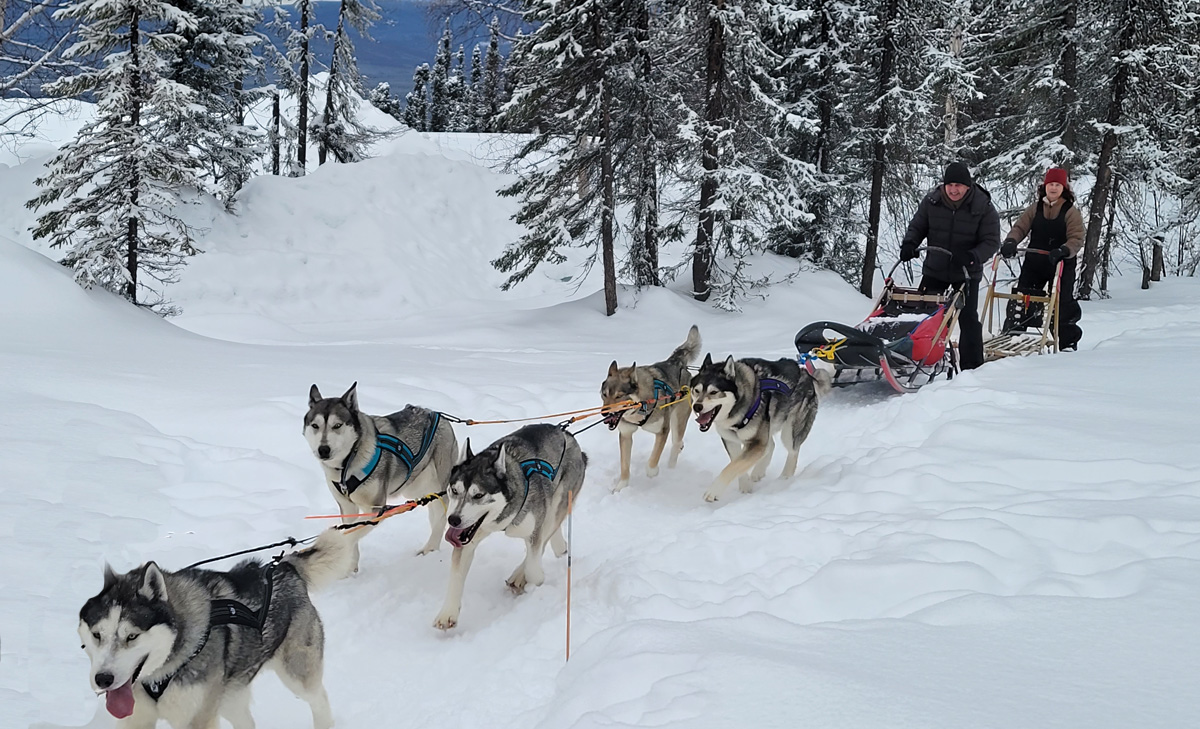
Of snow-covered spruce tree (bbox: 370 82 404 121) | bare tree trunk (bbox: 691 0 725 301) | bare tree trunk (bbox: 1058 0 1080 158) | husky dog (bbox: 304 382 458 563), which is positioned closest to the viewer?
husky dog (bbox: 304 382 458 563)

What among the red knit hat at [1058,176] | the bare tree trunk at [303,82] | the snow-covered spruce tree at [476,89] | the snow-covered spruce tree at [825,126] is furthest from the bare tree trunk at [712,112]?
the snow-covered spruce tree at [476,89]

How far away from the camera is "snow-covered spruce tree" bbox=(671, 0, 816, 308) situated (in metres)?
14.6

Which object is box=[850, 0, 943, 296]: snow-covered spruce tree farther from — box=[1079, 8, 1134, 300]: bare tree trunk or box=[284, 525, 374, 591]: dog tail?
box=[284, 525, 374, 591]: dog tail

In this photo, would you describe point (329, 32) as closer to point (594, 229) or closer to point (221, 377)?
point (594, 229)

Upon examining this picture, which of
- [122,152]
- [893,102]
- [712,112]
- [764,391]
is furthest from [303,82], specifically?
[764,391]

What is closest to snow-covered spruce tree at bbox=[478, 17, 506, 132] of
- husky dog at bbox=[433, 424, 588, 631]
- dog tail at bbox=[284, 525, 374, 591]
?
husky dog at bbox=[433, 424, 588, 631]

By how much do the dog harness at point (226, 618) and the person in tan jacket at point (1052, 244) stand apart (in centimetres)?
841

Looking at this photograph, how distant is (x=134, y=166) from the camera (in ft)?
42.4

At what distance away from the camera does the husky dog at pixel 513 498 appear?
4.11 meters

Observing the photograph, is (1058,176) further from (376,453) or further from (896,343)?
(376,453)

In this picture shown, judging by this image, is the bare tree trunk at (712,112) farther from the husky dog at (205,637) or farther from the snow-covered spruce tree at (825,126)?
the husky dog at (205,637)

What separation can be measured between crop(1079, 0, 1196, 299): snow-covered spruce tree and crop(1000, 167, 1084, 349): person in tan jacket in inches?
340

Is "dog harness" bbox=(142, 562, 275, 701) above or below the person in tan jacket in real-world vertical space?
below

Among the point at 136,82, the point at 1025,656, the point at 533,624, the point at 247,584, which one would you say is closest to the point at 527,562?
the point at 533,624
